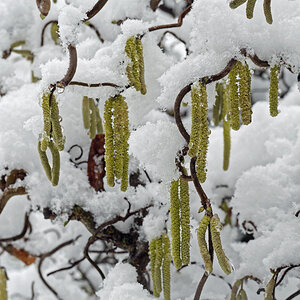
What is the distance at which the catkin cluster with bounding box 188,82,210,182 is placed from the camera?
2.35ft

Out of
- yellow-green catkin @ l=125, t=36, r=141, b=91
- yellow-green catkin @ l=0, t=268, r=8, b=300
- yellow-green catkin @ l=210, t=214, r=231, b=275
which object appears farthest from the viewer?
yellow-green catkin @ l=0, t=268, r=8, b=300

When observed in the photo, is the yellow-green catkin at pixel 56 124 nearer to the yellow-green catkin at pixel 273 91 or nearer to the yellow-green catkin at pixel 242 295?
the yellow-green catkin at pixel 273 91

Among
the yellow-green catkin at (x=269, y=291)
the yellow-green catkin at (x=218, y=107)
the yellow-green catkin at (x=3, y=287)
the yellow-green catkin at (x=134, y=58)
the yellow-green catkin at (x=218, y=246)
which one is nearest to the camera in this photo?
the yellow-green catkin at (x=218, y=246)

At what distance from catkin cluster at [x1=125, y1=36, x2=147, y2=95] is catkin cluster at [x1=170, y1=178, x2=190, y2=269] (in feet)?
0.57

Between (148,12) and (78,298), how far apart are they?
131 centimetres

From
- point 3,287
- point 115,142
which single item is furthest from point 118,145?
point 3,287

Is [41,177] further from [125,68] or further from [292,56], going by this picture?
[292,56]

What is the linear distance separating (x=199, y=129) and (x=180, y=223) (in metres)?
0.17

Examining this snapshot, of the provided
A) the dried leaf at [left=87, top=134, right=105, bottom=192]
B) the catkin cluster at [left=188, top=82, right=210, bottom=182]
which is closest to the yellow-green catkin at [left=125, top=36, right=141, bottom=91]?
the catkin cluster at [left=188, top=82, right=210, bottom=182]

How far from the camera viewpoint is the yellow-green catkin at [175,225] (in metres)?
0.78

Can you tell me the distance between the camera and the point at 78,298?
2.03 meters

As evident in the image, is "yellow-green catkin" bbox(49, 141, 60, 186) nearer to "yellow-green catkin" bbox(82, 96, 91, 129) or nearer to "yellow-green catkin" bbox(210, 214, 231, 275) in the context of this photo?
"yellow-green catkin" bbox(82, 96, 91, 129)

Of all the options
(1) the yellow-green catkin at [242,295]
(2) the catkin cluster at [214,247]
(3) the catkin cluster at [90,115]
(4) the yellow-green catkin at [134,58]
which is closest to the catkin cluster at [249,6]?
(4) the yellow-green catkin at [134,58]

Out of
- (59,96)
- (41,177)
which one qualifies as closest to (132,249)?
(41,177)
